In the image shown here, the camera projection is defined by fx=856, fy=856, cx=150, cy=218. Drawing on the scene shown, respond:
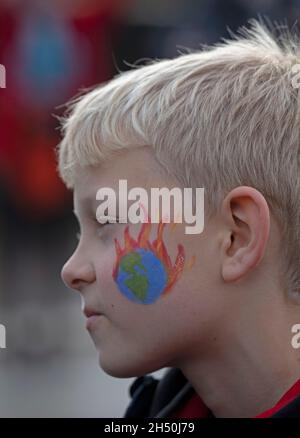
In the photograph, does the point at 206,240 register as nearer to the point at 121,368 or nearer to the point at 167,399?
the point at 121,368

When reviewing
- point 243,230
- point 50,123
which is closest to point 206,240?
point 243,230

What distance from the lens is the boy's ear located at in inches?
55.4

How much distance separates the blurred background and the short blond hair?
2.93m

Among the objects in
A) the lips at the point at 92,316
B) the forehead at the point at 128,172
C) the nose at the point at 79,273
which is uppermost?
the forehead at the point at 128,172

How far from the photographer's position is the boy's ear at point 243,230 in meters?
1.41

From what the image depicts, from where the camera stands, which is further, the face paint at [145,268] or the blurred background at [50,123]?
the blurred background at [50,123]

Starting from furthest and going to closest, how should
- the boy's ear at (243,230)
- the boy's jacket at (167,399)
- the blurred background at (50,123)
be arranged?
the blurred background at (50,123)
the boy's jacket at (167,399)
the boy's ear at (243,230)

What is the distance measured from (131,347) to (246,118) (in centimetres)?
44

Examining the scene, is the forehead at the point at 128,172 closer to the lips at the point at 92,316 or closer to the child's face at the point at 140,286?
the child's face at the point at 140,286

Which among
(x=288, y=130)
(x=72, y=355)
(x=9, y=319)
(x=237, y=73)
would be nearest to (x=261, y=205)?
(x=288, y=130)

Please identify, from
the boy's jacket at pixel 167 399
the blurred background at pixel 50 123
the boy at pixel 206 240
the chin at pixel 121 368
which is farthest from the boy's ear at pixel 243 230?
the blurred background at pixel 50 123

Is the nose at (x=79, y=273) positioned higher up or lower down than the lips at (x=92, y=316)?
higher up

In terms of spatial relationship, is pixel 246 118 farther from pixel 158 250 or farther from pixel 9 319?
pixel 9 319

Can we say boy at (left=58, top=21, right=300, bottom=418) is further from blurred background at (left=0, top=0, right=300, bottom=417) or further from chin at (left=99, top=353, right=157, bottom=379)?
blurred background at (left=0, top=0, right=300, bottom=417)
